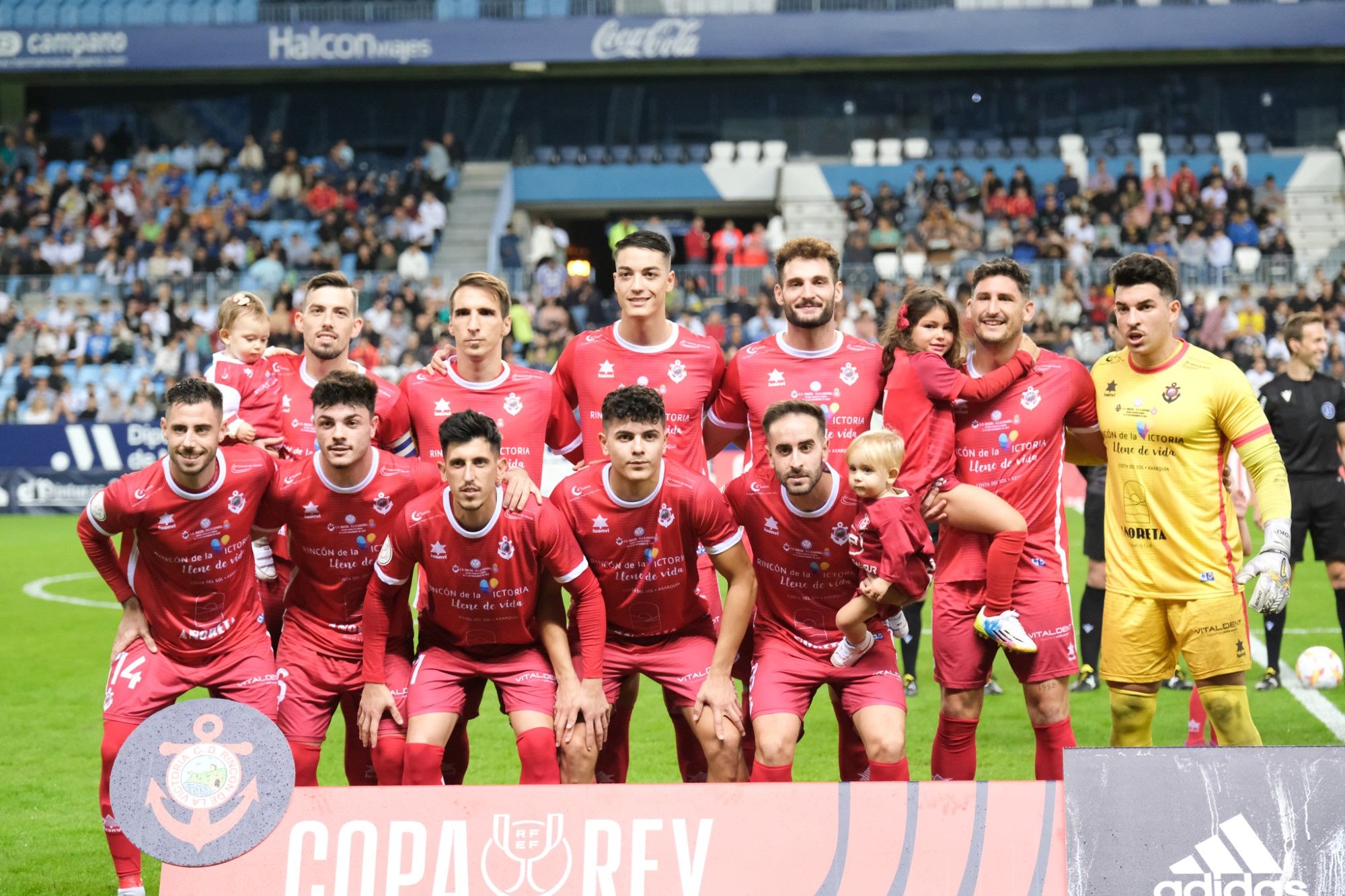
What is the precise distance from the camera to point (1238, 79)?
98.9 ft

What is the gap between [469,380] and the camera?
6086mm

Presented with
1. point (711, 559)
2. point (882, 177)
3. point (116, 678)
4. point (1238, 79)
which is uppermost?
point (1238, 79)

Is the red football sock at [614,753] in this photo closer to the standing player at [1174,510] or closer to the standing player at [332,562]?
the standing player at [332,562]

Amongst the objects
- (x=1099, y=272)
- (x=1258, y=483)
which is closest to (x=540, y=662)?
(x=1258, y=483)

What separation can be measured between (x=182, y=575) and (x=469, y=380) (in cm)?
143

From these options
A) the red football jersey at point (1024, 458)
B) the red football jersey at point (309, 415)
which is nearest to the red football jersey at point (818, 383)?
the red football jersey at point (1024, 458)

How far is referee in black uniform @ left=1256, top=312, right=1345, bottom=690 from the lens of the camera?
8742 mm

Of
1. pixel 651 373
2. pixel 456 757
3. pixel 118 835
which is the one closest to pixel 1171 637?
pixel 651 373

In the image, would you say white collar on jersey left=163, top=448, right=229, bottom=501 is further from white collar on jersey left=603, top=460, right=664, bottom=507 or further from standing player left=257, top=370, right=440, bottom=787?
white collar on jersey left=603, top=460, right=664, bottom=507

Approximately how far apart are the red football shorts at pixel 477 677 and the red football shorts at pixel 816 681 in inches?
33.2

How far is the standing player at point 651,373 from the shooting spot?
235 inches

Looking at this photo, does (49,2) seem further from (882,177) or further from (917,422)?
(917,422)

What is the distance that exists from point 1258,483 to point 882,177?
79.5 feet

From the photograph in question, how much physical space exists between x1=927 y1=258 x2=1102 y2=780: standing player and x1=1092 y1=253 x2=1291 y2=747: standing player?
0.24 metres
